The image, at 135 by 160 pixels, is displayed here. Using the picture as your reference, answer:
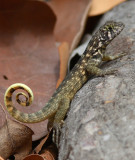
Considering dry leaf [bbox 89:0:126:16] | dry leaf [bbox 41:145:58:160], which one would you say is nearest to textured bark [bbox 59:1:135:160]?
dry leaf [bbox 41:145:58:160]

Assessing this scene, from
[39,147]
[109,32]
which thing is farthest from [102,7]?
[39,147]

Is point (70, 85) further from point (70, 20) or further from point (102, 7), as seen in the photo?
point (102, 7)

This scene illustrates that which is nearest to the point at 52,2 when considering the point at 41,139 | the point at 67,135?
the point at 41,139

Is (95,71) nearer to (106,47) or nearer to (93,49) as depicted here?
(93,49)

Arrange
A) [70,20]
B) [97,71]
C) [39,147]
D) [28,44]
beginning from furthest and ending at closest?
[70,20], [28,44], [97,71], [39,147]

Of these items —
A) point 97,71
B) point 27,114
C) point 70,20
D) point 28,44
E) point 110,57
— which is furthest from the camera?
point 70,20

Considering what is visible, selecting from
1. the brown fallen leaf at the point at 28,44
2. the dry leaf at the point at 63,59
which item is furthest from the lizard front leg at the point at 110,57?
the brown fallen leaf at the point at 28,44
